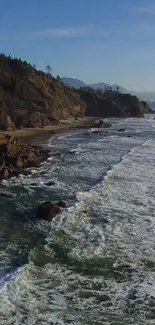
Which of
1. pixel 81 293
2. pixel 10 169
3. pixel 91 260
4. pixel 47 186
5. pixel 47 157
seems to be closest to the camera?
pixel 81 293

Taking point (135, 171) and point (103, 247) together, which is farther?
point (135, 171)

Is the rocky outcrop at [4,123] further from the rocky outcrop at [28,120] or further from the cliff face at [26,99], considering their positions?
the rocky outcrop at [28,120]

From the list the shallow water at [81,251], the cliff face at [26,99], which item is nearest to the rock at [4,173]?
the shallow water at [81,251]

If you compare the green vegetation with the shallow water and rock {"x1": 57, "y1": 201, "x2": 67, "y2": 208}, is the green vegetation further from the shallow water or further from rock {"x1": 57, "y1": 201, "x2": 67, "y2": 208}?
rock {"x1": 57, "y1": 201, "x2": 67, "y2": 208}

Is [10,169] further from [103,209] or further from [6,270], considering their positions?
[6,270]

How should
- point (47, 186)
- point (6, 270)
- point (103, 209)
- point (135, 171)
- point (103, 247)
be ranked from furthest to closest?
point (135, 171) → point (47, 186) → point (103, 209) → point (103, 247) → point (6, 270)

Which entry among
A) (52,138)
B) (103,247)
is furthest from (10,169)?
(52,138)
